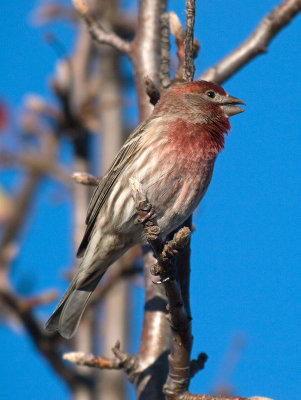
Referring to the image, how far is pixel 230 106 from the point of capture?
5.66 metres

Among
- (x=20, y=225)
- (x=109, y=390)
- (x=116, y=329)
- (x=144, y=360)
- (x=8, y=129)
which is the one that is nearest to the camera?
(x=144, y=360)

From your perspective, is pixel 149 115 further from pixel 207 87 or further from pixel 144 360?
pixel 144 360

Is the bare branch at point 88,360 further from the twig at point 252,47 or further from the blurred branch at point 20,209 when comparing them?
the blurred branch at point 20,209

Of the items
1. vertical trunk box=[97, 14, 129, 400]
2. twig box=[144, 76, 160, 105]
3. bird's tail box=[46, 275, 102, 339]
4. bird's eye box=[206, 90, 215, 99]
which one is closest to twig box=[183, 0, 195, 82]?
twig box=[144, 76, 160, 105]

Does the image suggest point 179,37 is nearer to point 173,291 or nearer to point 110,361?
point 173,291

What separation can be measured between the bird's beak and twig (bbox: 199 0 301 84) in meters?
0.53

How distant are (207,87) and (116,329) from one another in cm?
322

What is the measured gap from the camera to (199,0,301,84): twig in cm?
593

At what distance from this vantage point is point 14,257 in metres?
6.31

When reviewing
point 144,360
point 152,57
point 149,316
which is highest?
point 152,57

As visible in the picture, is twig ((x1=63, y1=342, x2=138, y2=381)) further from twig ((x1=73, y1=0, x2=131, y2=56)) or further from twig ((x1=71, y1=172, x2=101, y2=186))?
twig ((x1=73, y1=0, x2=131, y2=56))

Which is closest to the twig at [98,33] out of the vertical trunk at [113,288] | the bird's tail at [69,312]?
the vertical trunk at [113,288]

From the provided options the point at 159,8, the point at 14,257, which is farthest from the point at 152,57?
the point at 14,257

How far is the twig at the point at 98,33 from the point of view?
5.98m
